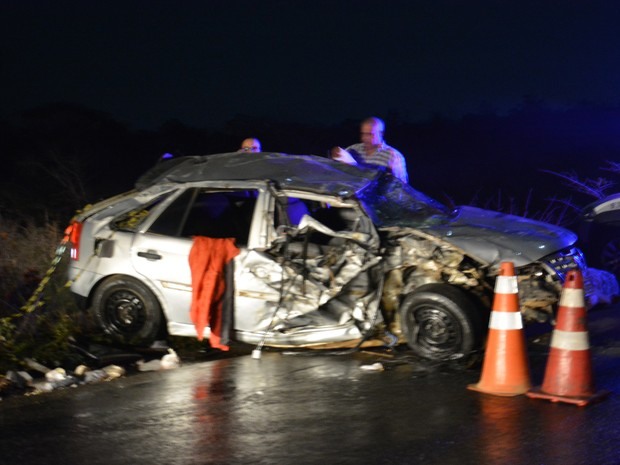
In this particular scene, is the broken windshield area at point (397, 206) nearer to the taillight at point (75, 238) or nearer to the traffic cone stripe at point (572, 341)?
the traffic cone stripe at point (572, 341)

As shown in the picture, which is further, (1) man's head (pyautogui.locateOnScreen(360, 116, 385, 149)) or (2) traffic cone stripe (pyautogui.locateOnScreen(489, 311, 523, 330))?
Result: (1) man's head (pyautogui.locateOnScreen(360, 116, 385, 149))

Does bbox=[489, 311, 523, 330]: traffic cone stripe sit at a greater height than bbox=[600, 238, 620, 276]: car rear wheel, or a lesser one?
lesser

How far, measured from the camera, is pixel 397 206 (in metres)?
8.21

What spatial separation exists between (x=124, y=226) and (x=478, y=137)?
3279 centimetres

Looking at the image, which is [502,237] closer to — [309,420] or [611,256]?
[309,420]

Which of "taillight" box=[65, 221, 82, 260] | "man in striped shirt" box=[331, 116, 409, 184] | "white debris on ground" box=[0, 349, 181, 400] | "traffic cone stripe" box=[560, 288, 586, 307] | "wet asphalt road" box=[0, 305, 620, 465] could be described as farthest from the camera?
"man in striped shirt" box=[331, 116, 409, 184]

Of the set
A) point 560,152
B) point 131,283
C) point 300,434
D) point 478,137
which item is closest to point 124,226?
point 131,283

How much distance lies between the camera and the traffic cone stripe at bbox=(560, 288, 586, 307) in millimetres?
6207

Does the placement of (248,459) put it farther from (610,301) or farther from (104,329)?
(610,301)

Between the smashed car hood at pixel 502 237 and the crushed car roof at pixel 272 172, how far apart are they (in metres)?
0.87

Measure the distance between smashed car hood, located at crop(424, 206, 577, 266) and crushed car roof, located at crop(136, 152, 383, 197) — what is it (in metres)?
0.87

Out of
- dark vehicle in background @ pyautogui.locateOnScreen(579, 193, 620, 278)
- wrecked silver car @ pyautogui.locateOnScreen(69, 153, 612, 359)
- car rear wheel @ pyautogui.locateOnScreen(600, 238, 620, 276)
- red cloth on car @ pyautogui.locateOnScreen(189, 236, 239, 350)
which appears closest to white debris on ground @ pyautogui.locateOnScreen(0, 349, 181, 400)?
red cloth on car @ pyautogui.locateOnScreen(189, 236, 239, 350)

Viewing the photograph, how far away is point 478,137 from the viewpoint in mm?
39906

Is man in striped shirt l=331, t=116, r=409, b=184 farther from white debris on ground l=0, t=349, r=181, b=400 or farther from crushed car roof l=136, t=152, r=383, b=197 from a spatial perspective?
white debris on ground l=0, t=349, r=181, b=400
